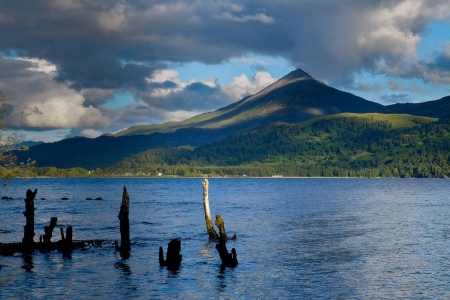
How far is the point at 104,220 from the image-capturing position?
287 ft

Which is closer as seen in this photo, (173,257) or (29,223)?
(173,257)

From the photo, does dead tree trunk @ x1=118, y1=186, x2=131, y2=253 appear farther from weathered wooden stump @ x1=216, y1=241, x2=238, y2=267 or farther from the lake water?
weathered wooden stump @ x1=216, y1=241, x2=238, y2=267

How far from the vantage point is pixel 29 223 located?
4778cm

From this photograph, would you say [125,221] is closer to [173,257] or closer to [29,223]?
[173,257]

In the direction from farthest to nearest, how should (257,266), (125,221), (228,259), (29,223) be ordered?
(29,223), (125,221), (257,266), (228,259)

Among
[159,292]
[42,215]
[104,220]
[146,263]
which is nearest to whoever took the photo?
[159,292]

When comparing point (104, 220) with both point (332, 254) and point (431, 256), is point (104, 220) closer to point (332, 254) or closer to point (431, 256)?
point (332, 254)

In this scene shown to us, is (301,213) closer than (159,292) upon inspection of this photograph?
No

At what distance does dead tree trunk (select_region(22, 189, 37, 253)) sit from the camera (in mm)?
47500

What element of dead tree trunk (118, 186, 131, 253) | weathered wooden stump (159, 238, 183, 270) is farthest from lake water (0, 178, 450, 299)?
dead tree trunk (118, 186, 131, 253)

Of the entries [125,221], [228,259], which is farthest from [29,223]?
[228,259]

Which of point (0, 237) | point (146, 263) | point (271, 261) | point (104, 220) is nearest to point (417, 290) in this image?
point (271, 261)

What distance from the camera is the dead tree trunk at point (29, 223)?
47500mm

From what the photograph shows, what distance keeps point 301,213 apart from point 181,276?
64.2 metres
